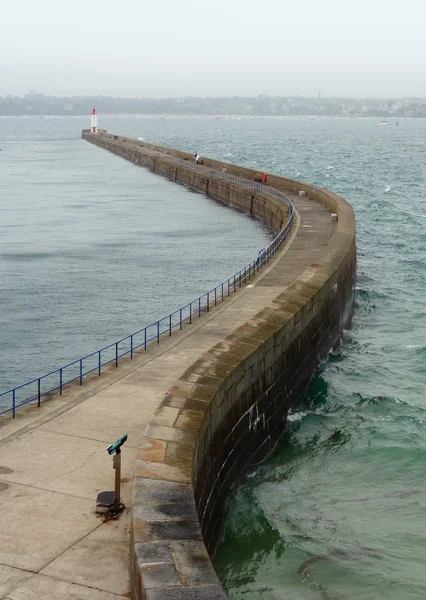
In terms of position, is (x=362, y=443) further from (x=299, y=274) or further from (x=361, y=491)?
(x=299, y=274)

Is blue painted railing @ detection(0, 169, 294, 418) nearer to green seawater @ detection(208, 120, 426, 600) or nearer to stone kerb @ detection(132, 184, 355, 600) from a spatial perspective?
stone kerb @ detection(132, 184, 355, 600)

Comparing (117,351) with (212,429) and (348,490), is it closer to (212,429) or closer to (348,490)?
(212,429)

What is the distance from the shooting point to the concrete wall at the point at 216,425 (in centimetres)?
1045

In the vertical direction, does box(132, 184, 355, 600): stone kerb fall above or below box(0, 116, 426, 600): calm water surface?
above

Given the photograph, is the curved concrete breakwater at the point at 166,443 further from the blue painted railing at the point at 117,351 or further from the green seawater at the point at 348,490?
the green seawater at the point at 348,490

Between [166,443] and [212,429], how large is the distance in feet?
7.54

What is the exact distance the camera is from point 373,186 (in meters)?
88.9

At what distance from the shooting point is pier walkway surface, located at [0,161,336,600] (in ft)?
35.7

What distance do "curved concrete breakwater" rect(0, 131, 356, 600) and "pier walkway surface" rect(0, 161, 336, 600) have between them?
25 millimetres

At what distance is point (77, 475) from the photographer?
13656 millimetres

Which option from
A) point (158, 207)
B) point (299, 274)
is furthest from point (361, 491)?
point (158, 207)

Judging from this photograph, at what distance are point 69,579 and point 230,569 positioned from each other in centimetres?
487

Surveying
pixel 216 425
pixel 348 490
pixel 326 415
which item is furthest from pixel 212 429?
pixel 326 415

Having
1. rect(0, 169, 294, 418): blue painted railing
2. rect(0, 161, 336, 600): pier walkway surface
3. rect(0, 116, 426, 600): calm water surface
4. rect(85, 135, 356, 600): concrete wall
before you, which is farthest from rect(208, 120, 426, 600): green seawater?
rect(0, 169, 294, 418): blue painted railing
